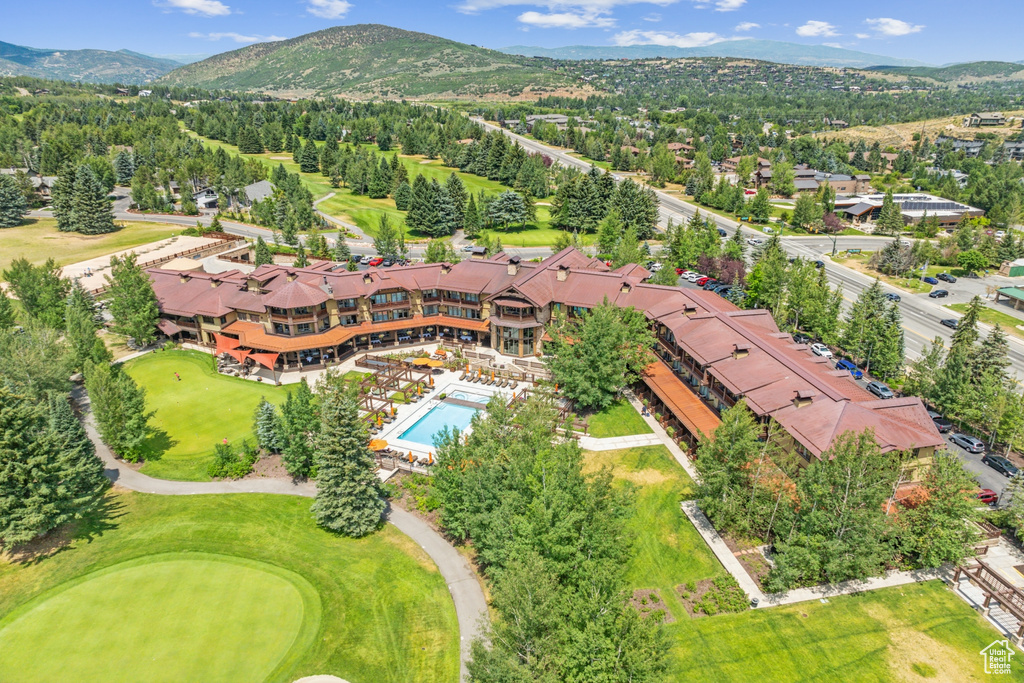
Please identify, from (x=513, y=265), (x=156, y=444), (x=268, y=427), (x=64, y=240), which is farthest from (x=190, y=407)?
(x=64, y=240)

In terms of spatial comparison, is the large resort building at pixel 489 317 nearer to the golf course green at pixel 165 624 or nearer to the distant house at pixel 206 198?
the golf course green at pixel 165 624

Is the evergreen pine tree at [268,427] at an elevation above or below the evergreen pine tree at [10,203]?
below

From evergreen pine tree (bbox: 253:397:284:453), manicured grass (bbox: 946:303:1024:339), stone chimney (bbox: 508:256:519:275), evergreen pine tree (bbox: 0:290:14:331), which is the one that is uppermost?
stone chimney (bbox: 508:256:519:275)

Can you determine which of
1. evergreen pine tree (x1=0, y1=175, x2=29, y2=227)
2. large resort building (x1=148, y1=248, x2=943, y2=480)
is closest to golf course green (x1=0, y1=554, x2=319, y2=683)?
large resort building (x1=148, y1=248, x2=943, y2=480)

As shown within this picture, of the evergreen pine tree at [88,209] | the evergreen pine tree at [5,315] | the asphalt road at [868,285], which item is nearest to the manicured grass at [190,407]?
the evergreen pine tree at [5,315]

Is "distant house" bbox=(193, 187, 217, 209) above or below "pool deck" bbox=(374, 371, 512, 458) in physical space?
above

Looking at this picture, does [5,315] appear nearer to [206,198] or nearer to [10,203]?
[10,203]

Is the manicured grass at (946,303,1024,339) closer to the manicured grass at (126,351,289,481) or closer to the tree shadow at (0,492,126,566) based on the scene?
the manicured grass at (126,351,289,481)
